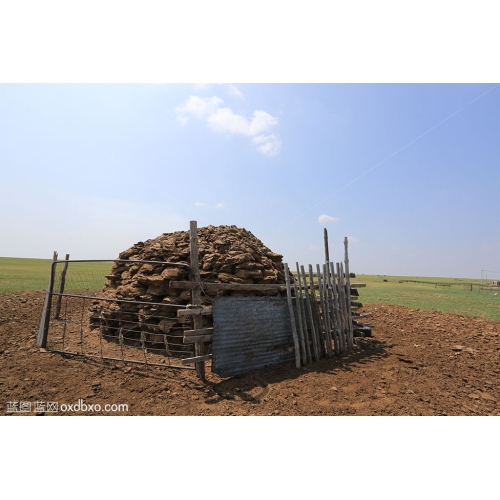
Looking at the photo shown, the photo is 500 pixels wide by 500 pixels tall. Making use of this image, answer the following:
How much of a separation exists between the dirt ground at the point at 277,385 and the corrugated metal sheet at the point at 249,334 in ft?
0.80

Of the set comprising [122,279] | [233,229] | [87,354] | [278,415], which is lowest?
[278,415]

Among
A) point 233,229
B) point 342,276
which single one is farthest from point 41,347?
point 342,276

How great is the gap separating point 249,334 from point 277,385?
3.53 feet

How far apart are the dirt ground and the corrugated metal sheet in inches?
9.6

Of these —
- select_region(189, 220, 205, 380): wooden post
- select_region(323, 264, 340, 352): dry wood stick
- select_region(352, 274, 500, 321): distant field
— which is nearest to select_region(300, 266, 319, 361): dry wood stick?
select_region(323, 264, 340, 352): dry wood stick

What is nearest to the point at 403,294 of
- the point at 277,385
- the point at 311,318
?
the point at 311,318

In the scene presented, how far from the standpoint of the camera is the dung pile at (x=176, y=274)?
6.95 metres

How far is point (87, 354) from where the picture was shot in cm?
604

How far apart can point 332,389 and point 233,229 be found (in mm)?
5089

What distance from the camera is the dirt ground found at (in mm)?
4398

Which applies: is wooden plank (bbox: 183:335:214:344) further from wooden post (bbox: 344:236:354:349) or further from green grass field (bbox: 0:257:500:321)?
green grass field (bbox: 0:257:500:321)

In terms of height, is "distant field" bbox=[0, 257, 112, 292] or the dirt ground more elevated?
"distant field" bbox=[0, 257, 112, 292]

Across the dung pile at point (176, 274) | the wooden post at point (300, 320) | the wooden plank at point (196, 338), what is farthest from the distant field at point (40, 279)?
the wooden post at point (300, 320)

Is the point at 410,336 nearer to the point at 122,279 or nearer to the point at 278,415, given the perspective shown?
the point at 278,415
